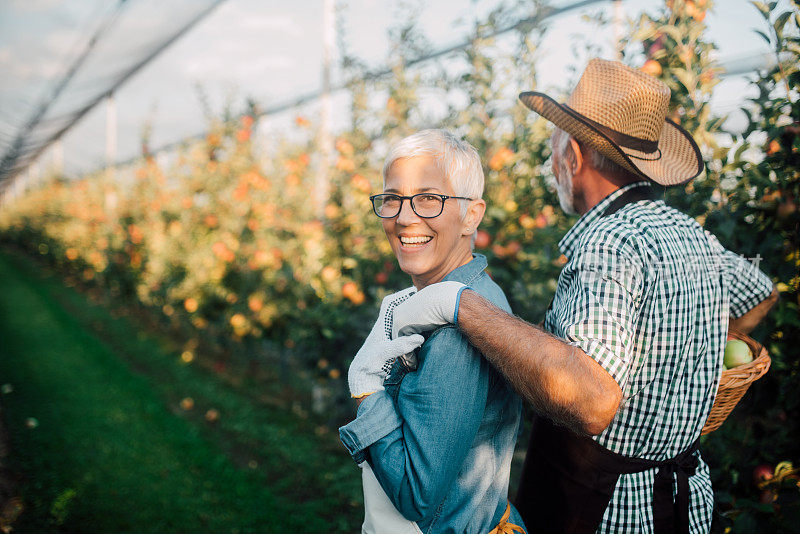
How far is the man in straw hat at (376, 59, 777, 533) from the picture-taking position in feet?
3.30

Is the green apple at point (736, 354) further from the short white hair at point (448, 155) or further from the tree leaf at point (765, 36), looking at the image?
the tree leaf at point (765, 36)

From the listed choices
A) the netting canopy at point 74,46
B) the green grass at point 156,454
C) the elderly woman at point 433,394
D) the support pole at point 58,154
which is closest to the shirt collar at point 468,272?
the elderly woman at point 433,394

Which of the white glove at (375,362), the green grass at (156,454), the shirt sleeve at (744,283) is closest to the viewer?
the white glove at (375,362)

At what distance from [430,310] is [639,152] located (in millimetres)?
753

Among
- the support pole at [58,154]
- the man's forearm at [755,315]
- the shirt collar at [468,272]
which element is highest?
the support pole at [58,154]

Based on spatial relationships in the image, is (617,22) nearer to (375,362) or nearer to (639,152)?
(639,152)

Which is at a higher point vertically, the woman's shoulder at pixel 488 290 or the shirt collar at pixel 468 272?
the shirt collar at pixel 468 272

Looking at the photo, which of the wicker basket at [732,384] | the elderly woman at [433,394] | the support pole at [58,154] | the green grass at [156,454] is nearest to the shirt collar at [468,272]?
the elderly woman at [433,394]

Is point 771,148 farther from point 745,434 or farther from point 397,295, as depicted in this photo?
point 397,295

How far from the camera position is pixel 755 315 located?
160 cm

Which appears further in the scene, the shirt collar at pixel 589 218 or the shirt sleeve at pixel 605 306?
the shirt collar at pixel 589 218

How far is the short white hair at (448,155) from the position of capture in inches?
50.1

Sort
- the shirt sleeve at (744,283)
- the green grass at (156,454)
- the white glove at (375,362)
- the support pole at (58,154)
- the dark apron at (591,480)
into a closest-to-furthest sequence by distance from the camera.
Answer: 1. the white glove at (375,362)
2. the dark apron at (591,480)
3. the shirt sleeve at (744,283)
4. the green grass at (156,454)
5. the support pole at (58,154)

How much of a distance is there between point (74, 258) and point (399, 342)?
1330 centimetres
